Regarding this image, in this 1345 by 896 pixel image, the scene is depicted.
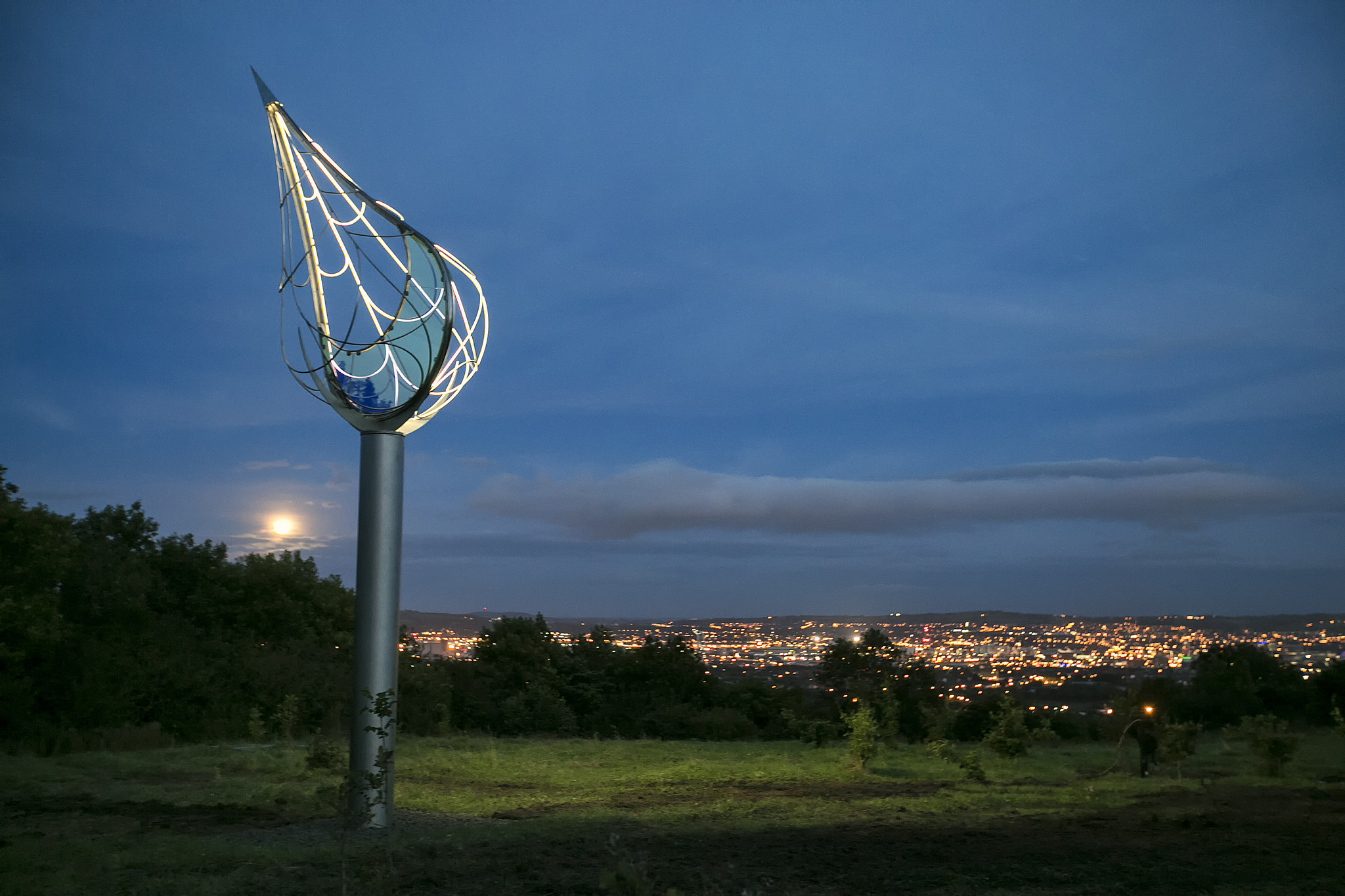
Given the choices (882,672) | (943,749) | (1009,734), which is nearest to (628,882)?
(943,749)

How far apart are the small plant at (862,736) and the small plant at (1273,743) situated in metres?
4.63

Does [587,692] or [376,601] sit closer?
[376,601]

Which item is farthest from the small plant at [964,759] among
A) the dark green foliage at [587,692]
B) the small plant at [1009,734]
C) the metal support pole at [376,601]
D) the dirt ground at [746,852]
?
the dark green foliage at [587,692]

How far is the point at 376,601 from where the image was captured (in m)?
8.05

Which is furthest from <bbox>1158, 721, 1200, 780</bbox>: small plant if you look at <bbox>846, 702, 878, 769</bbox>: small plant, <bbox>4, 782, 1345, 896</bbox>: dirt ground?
<bbox>846, 702, 878, 769</bbox>: small plant

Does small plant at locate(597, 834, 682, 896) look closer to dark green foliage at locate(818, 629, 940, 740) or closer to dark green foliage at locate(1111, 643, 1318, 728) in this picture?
dark green foliage at locate(1111, 643, 1318, 728)

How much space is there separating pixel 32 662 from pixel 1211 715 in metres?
24.3

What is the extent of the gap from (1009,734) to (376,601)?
8.30 metres

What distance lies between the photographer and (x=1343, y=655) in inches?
795

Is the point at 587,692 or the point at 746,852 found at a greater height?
the point at 746,852

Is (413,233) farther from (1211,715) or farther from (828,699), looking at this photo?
(1211,715)

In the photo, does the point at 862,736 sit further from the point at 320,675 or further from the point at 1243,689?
the point at 1243,689

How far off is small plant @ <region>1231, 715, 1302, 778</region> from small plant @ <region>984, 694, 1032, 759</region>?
267 cm

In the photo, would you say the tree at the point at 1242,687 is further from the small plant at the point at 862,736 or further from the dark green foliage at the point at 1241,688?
the small plant at the point at 862,736
